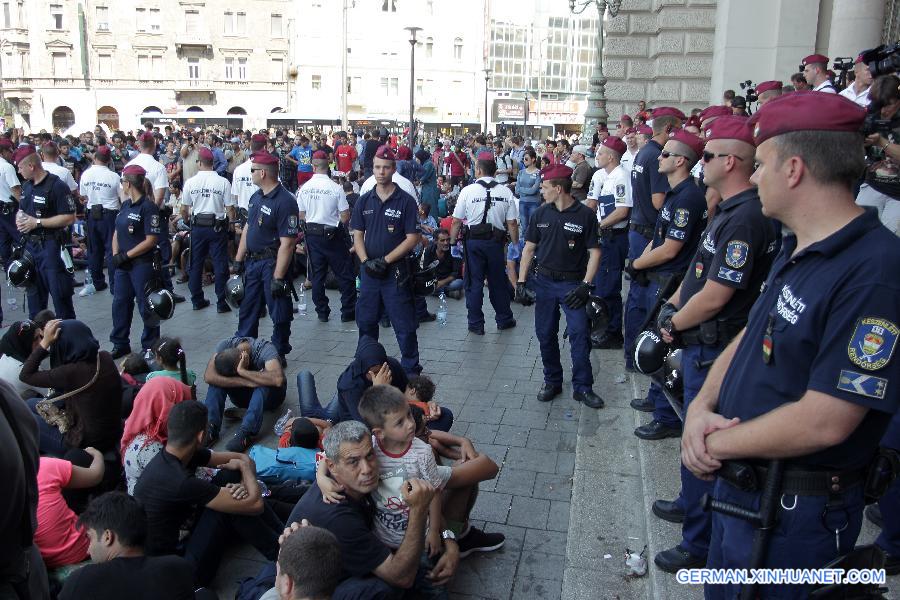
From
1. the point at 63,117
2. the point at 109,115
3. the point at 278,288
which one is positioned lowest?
the point at 278,288

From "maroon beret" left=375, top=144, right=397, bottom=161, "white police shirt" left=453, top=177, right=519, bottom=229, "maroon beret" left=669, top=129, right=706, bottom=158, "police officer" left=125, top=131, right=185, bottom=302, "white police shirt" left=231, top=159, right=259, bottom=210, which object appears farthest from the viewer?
"white police shirt" left=231, top=159, right=259, bottom=210

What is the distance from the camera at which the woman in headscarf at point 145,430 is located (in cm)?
445

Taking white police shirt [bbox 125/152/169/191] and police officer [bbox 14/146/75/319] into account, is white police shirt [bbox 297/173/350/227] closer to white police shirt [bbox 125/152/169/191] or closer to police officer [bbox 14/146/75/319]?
white police shirt [bbox 125/152/169/191]

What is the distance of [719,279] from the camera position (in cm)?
365

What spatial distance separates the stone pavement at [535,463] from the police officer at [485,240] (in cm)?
33

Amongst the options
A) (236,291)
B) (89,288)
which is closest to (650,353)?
(236,291)

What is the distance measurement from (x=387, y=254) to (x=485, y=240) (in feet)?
6.39

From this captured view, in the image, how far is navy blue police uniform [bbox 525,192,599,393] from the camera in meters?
6.46

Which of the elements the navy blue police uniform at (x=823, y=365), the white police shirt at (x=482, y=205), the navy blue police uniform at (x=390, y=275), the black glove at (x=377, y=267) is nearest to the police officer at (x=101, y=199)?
the navy blue police uniform at (x=390, y=275)

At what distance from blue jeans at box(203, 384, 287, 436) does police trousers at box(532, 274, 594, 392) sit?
236cm

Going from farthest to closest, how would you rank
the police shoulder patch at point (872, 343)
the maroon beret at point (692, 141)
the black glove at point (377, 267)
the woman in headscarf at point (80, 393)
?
the black glove at point (377, 267)
the maroon beret at point (692, 141)
the woman in headscarf at point (80, 393)
the police shoulder patch at point (872, 343)

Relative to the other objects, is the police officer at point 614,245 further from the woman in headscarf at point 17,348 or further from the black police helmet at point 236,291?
the woman in headscarf at point 17,348

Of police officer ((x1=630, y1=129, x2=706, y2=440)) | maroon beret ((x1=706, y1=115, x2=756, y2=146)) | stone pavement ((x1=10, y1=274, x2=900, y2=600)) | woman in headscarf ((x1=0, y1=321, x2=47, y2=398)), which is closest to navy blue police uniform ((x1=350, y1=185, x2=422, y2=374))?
stone pavement ((x1=10, y1=274, x2=900, y2=600))

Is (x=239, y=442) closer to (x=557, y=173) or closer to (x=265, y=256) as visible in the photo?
(x=265, y=256)
